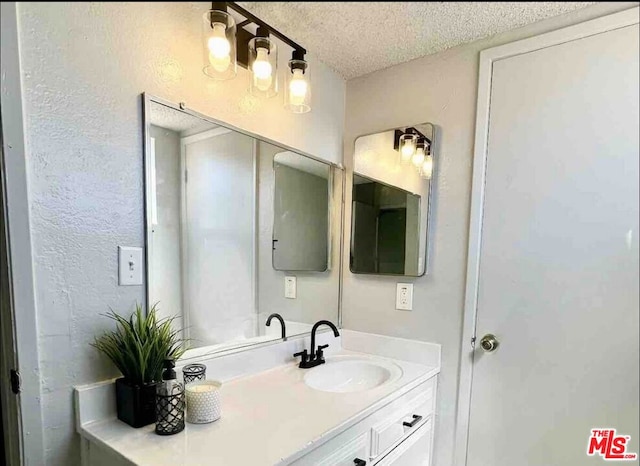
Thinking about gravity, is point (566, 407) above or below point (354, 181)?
below

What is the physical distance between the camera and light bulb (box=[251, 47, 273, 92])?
121 cm

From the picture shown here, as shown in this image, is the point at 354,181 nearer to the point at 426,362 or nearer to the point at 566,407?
the point at 426,362

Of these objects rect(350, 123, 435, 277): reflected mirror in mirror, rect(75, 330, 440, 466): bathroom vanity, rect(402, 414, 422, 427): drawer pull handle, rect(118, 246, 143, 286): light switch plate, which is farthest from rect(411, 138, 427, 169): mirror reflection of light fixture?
rect(118, 246, 143, 286): light switch plate

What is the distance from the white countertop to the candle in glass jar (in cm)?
2

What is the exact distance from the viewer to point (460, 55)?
4.65ft

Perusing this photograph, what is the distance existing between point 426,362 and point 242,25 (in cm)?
148

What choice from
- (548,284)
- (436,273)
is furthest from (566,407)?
(436,273)

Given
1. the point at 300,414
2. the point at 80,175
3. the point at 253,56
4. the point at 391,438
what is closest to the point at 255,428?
the point at 300,414

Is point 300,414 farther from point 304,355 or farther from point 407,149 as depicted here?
point 407,149

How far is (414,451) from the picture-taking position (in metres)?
1.34

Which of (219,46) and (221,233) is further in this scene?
(221,233)

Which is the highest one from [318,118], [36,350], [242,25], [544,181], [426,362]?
[242,25]

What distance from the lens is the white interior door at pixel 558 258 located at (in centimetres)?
91

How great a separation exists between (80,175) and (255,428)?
79cm
